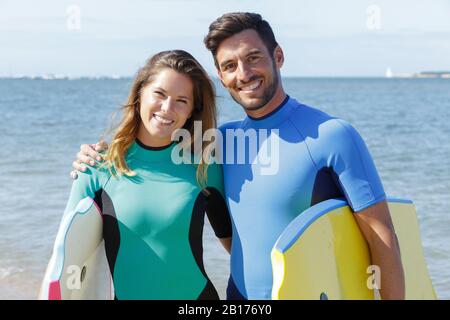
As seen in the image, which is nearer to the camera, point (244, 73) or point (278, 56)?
point (244, 73)

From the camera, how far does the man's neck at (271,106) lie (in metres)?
2.23

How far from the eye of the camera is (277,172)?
2.14 meters

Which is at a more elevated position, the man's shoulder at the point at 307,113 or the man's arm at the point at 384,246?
the man's shoulder at the point at 307,113

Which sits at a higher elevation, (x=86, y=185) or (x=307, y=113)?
(x=307, y=113)

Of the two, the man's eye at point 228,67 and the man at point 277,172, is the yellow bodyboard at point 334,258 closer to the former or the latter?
the man at point 277,172

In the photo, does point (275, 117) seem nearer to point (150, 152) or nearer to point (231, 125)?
point (231, 125)

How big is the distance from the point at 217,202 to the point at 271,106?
407 mm

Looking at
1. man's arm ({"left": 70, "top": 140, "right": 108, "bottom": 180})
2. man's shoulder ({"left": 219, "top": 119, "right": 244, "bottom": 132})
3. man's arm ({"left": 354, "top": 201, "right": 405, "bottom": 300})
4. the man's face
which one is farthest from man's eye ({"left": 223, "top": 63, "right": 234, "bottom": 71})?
man's arm ({"left": 354, "top": 201, "right": 405, "bottom": 300})

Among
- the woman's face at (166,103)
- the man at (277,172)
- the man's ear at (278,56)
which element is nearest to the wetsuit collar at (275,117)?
the man at (277,172)

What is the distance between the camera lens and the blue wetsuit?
2.04m

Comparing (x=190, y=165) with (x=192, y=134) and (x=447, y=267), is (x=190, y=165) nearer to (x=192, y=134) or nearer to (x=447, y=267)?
(x=192, y=134)

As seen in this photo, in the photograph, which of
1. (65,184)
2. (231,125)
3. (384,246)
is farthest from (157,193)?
(65,184)

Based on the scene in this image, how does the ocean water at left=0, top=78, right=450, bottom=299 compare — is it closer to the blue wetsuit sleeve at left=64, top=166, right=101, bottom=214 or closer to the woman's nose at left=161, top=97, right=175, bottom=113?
the woman's nose at left=161, top=97, right=175, bottom=113
